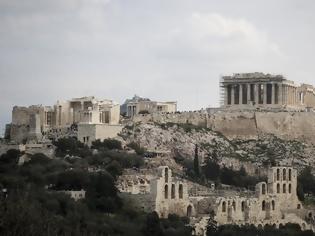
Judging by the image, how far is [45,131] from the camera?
87.3m

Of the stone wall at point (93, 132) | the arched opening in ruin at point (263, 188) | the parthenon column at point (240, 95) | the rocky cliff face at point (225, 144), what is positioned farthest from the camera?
the parthenon column at point (240, 95)

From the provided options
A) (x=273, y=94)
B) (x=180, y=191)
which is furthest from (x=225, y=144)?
(x=180, y=191)

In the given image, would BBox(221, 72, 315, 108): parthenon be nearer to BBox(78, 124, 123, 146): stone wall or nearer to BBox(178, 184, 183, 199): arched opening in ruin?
BBox(78, 124, 123, 146): stone wall

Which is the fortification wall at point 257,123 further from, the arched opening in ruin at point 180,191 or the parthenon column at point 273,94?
the arched opening in ruin at point 180,191

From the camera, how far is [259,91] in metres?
98.1

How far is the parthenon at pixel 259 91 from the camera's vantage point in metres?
97.5

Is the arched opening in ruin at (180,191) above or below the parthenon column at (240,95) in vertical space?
below

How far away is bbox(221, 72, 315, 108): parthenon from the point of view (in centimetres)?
9750

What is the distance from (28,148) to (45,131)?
5.43 meters

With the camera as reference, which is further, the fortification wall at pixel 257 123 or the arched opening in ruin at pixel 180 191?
the fortification wall at pixel 257 123

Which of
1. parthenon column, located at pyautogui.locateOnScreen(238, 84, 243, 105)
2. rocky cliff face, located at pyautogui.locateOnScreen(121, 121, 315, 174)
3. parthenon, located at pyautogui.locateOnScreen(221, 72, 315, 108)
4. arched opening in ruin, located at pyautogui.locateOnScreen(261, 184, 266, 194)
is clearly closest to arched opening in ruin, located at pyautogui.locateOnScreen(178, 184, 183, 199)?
arched opening in ruin, located at pyautogui.locateOnScreen(261, 184, 266, 194)

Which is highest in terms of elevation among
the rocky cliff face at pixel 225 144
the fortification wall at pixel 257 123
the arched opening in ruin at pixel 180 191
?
the fortification wall at pixel 257 123

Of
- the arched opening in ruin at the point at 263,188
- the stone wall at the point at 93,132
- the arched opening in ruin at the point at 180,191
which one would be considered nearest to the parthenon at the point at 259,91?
the stone wall at the point at 93,132

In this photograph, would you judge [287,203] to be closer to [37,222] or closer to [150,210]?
[150,210]
